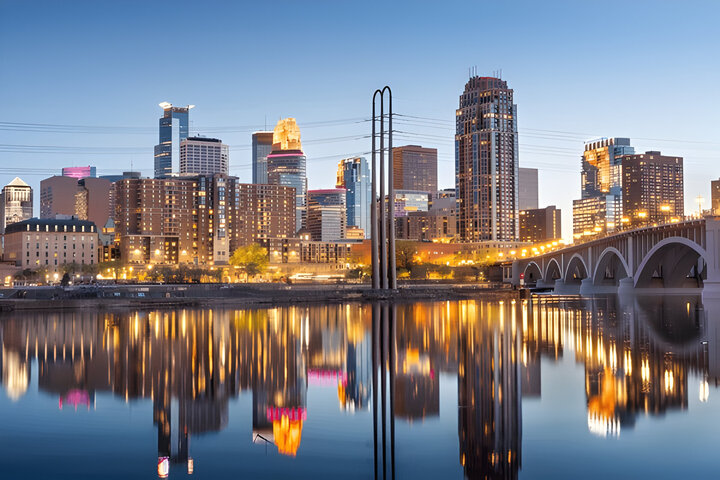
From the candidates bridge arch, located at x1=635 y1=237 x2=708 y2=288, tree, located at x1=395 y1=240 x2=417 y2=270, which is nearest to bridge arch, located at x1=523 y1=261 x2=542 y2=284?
tree, located at x1=395 y1=240 x2=417 y2=270

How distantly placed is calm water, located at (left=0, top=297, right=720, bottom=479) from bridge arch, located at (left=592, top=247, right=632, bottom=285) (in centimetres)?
8186

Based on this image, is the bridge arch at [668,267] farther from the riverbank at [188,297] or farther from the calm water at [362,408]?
the calm water at [362,408]

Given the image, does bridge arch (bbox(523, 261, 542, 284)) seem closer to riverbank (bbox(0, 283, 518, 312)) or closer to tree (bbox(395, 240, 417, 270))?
tree (bbox(395, 240, 417, 270))

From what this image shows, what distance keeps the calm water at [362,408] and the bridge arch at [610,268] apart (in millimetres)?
81864

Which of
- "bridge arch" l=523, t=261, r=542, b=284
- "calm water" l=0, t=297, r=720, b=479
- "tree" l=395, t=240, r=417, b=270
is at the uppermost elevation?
"tree" l=395, t=240, r=417, b=270

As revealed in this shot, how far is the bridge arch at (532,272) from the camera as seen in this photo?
177 m

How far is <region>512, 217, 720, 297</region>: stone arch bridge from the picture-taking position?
81.9 metres

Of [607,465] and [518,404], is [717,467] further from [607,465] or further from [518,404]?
[518,404]

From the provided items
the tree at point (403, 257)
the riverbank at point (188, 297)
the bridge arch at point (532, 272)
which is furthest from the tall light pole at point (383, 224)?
the bridge arch at point (532, 272)

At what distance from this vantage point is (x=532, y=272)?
18600 cm

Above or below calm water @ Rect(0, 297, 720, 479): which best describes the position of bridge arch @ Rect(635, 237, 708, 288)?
above

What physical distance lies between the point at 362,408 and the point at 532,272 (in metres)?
170

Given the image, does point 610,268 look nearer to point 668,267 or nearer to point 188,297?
point 668,267

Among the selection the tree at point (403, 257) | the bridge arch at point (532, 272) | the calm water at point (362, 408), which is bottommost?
the calm water at point (362, 408)
